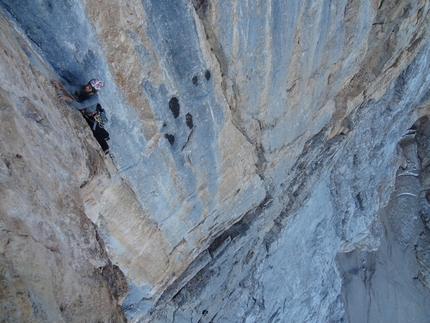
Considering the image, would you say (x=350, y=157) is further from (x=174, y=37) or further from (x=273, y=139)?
(x=174, y=37)

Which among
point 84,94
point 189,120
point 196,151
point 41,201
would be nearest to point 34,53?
point 84,94

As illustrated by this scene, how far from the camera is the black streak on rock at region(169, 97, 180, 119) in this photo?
3519 mm

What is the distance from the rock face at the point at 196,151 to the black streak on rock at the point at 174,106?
1 centimetres

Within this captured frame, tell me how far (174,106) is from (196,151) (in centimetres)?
79

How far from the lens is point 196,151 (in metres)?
4.16

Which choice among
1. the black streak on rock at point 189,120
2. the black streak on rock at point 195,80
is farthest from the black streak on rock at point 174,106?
the black streak on rock at point 195,80

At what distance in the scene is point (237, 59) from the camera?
388 cm

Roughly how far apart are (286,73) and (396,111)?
571cm

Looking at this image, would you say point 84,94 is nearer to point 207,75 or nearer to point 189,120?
point 189,120

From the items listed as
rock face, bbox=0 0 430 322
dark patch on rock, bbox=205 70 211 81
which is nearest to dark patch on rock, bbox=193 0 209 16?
rock face, bbox=0 0 430 322

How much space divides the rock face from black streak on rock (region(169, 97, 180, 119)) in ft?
0.04

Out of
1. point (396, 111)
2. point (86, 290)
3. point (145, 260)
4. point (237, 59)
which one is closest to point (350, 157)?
point (396, 111)

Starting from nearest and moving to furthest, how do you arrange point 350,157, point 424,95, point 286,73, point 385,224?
point 286,73
point 350,157
point 424,95
point 385,224

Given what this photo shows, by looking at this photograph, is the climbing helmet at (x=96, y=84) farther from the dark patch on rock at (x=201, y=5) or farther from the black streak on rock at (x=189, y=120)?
the dark patch on rock at (x=201, y=5)
